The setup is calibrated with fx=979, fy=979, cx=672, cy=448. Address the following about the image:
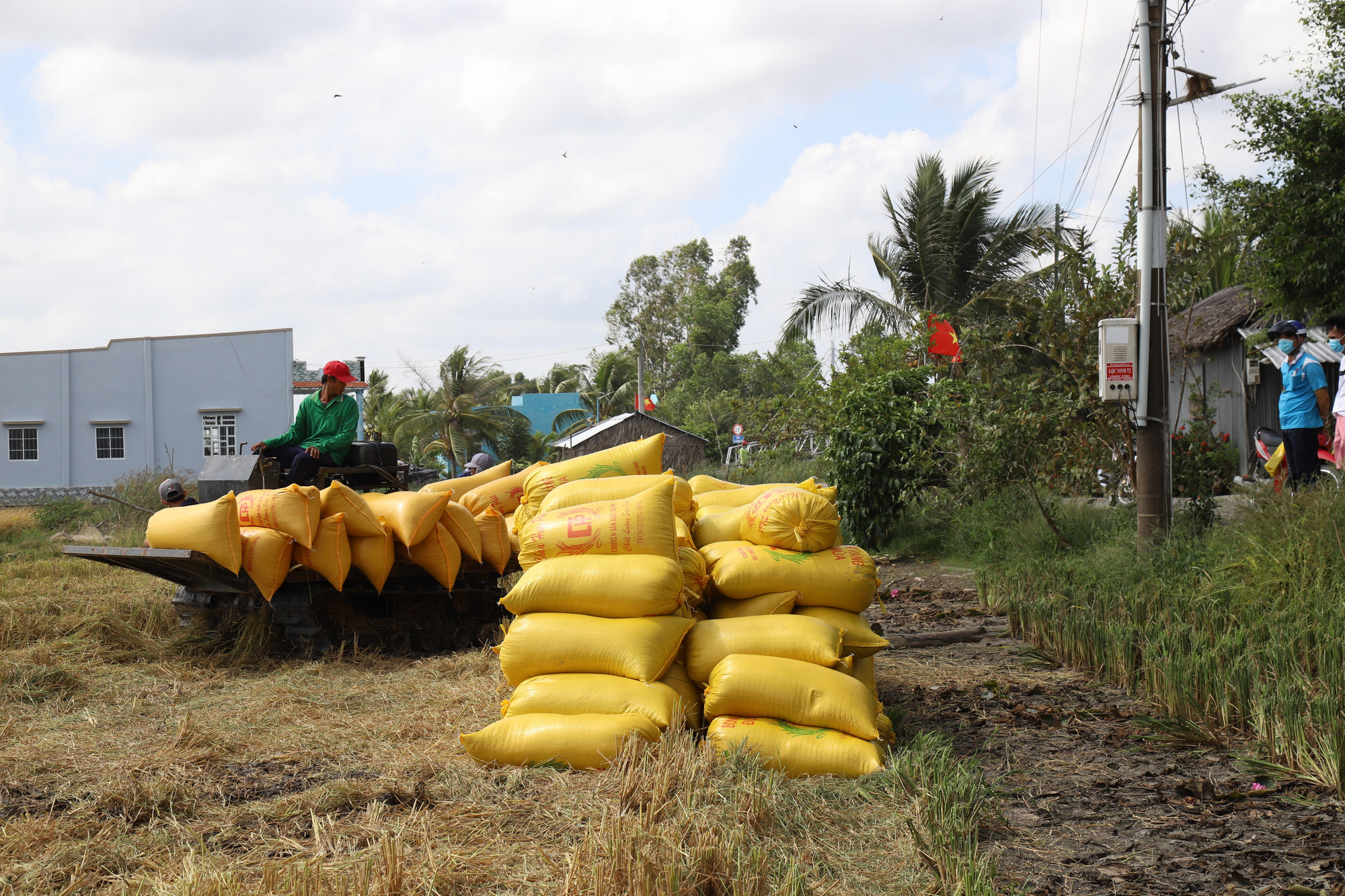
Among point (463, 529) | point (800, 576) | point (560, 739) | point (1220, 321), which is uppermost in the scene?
point (1220, 321)

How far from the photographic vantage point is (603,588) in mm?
3979

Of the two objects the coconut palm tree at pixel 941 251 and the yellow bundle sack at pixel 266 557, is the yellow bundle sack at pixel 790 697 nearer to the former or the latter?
the yellow bundle sack at pixel 266 557

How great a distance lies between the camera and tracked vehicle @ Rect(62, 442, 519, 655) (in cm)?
536

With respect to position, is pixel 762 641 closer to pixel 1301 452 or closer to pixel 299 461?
pixel 299 461

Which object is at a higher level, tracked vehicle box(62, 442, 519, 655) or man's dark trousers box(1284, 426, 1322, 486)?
man's dark trousers box(1284, 426, 1322, 486)

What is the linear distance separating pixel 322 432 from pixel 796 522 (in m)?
3.49

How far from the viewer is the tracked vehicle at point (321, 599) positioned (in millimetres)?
5359

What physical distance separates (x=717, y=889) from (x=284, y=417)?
26.1 m

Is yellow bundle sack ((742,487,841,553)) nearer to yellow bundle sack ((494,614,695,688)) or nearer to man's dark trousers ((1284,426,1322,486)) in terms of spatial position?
yellow bundle sack ((494,614,695,688))

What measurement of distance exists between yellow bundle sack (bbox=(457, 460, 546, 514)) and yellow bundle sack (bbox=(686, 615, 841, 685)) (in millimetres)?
2511

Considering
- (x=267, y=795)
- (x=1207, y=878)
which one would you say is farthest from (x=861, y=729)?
(x=267, y=795)

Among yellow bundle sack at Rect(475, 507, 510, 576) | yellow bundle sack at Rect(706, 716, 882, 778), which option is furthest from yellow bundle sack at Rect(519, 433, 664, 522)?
yellow bundle sack at Rect(706, 716, 882, 778)

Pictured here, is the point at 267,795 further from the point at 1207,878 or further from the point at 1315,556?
the point at 1315,556

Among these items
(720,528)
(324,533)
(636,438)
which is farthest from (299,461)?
(636,438)
